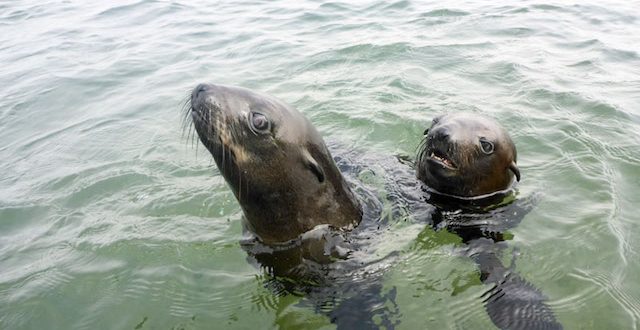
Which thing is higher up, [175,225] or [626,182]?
[175,225]

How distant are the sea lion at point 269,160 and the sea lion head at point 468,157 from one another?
1.21 meters

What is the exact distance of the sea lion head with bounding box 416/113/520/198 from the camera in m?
5.16

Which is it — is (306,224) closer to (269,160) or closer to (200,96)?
(269,160)

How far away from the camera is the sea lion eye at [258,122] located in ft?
13.1

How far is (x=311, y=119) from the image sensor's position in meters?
7.89

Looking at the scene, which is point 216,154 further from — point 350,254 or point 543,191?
point 543,191

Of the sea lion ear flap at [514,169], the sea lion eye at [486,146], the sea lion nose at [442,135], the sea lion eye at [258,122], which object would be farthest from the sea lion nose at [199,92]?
the sea lion ear flap at [514,169]

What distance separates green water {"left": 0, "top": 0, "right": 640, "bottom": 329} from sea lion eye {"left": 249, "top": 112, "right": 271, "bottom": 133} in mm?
1245

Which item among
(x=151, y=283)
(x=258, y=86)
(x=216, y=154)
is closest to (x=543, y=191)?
(x=216, y=154)

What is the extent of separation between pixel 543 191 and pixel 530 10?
8.75m

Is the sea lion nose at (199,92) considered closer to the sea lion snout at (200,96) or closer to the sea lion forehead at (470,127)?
the sea lion snout at (200,96)

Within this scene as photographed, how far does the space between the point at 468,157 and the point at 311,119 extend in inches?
124

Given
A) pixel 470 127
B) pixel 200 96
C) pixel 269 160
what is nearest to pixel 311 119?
pixel 470 127

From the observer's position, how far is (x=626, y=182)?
231 inches
